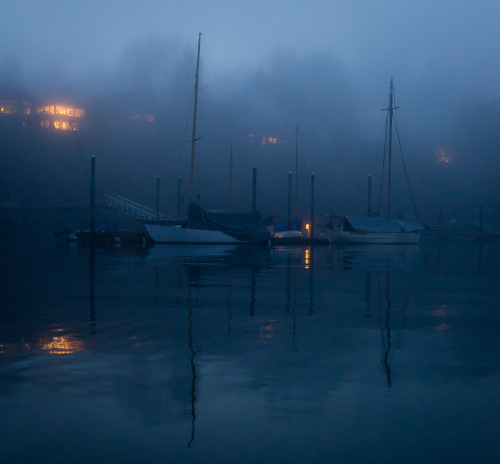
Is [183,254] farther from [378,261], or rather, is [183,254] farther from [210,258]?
[378,261]

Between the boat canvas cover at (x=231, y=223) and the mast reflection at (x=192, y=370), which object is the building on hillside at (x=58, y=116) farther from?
the mast reflection at (x=192, y=370)

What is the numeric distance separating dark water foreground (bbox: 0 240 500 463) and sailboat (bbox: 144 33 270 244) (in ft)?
103

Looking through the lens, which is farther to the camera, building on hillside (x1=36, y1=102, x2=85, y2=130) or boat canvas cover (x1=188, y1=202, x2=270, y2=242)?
building on hillside (x1=36, y1=102, x2=85, y2=130)

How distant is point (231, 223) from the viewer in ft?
153

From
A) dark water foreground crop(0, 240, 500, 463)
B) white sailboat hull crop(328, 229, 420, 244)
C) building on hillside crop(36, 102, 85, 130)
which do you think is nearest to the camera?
dark water foreground crop(0, 240, 500, 463)

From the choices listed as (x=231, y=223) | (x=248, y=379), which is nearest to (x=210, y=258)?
(x=231, y=223)

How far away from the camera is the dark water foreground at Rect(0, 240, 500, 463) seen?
439 centimetres

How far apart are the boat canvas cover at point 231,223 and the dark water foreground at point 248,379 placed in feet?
104

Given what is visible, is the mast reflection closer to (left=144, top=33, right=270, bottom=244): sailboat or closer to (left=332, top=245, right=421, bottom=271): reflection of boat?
(left=332, top=245, right=421, bottom=271): reflection of boat

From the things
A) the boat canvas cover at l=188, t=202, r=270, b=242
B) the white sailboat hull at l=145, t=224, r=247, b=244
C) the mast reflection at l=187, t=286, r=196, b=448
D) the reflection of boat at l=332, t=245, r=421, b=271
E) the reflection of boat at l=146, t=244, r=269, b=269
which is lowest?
the mast reflection at l=187, t=286, r=196, b=448

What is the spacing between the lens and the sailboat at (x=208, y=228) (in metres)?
44.8

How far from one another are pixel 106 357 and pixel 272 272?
1349cm

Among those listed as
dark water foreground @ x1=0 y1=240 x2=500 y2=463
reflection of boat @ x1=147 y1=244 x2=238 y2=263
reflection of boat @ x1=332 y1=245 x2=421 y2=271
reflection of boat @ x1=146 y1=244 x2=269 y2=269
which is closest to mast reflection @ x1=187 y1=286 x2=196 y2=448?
dark water foreground @ x1=0 y1=240 x2=500 y2=463

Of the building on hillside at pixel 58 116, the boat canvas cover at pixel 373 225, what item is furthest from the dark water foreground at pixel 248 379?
the building on hillside at pixel 58 116
